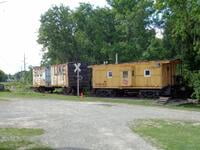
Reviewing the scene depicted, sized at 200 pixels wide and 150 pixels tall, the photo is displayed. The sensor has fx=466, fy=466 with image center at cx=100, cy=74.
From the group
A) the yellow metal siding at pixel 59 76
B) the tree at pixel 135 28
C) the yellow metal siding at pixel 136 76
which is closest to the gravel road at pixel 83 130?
the yellow metal siding at pixel 136 76

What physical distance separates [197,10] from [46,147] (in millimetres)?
21756

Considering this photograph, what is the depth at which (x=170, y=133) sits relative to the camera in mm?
15266

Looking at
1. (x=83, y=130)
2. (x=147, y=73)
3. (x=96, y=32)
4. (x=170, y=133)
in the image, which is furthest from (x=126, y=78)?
(x=96, y=32)

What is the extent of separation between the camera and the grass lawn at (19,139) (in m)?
12.3

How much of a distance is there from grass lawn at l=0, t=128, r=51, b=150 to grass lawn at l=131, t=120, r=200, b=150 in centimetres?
326

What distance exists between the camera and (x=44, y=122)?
18.6m

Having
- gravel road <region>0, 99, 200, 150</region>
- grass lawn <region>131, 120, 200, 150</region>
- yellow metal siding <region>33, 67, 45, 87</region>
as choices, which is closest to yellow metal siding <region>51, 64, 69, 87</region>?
yellow metal siding <region>33, 67, 45, 87</region>


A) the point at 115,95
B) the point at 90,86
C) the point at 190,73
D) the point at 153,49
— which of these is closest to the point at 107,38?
the point at 153,49

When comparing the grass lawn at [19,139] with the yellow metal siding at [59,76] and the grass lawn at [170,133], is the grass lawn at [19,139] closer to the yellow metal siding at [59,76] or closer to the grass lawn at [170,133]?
the grass lawn at [170,133]

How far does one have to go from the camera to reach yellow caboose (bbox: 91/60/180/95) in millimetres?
37719

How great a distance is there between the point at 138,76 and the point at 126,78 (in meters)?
1.42

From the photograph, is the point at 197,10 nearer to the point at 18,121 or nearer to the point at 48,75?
the point at 18,121

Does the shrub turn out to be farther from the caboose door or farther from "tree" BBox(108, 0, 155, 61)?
"tree" BBox(108, 0, 155, 61)

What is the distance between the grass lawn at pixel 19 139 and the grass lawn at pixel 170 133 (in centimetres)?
326
